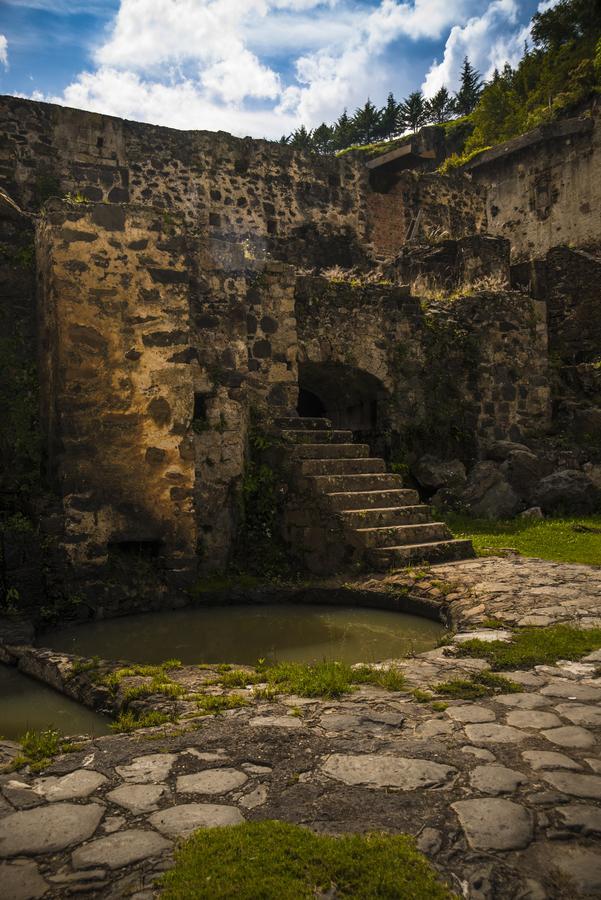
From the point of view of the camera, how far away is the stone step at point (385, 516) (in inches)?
288

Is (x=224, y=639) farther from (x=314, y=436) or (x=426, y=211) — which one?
(x=426, y=211)

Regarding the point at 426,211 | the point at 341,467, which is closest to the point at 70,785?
the point at 341,467

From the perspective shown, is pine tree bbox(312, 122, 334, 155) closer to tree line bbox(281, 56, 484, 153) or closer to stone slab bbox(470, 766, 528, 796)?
tree line bbox(281, 56, 484, 153)

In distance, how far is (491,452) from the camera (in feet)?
38.9

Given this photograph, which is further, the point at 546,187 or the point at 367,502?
the point at 546,187

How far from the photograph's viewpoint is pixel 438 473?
11000mm

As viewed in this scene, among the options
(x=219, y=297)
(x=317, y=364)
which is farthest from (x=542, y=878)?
(x=317, y=364)

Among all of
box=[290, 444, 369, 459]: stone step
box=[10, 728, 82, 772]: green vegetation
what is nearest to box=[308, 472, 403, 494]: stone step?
box=[290, 444, 369, 459]: stone step

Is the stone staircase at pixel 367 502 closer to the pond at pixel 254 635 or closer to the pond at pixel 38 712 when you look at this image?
the pond at pixel 254 635

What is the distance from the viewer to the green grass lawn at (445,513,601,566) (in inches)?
305

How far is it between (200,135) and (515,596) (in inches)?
495

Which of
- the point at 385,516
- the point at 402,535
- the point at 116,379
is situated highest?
the point at 116,379

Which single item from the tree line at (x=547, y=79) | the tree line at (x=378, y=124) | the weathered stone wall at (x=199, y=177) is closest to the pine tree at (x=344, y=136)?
the tree line at (x=378, y=124)

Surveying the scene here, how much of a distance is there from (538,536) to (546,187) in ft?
50.2
